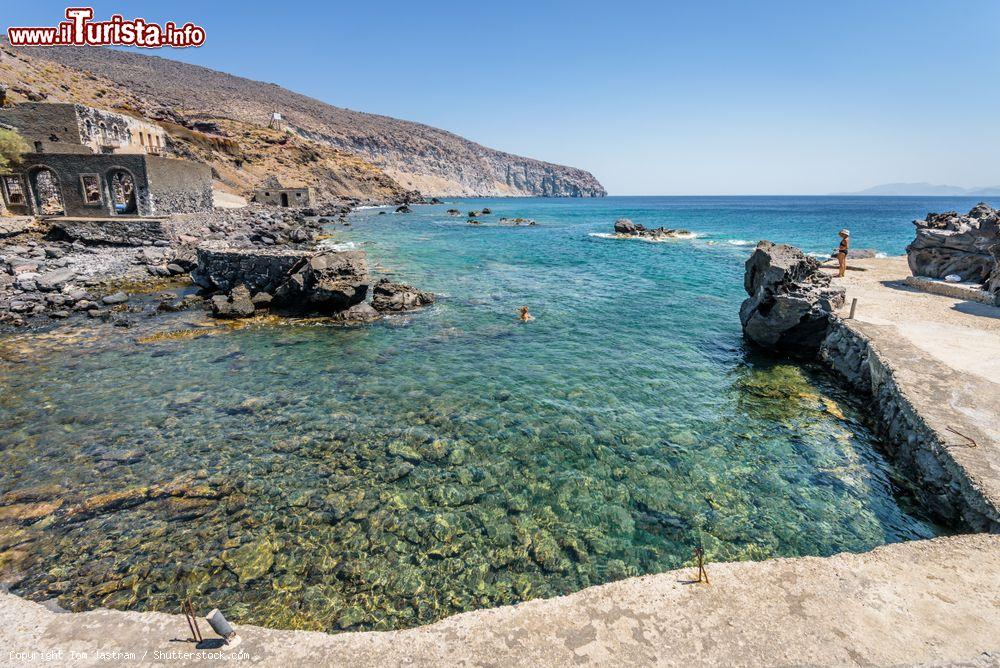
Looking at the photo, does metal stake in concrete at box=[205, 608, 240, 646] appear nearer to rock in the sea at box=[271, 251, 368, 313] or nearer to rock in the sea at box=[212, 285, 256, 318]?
rock in the sea at box=[271, 251, 368, 313]

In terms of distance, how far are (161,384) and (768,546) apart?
1444 centimetres

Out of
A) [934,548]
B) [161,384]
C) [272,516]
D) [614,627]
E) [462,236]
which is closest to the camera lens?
[614,627]

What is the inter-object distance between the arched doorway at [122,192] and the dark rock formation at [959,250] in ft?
144

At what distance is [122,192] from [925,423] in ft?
164

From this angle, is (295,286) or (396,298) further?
(396,298)

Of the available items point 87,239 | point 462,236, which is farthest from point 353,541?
point 462,236

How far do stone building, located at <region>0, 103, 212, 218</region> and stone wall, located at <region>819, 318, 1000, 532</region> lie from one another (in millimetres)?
A: 38866

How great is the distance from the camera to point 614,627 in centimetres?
490

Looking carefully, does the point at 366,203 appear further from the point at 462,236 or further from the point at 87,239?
the point at 87,239

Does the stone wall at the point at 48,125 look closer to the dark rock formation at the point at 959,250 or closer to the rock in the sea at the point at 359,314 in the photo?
the rock in the sea at the point at 359,314

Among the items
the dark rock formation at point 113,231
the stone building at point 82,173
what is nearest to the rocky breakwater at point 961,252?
the dark rock formation at point 113,231

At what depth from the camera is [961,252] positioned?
17.9 metres

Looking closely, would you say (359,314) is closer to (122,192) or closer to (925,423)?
(925,423)

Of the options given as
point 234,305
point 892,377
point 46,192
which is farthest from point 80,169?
Result: point 892,377
